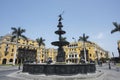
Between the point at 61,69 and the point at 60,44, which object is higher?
the point at 60,44

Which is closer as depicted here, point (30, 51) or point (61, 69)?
point (61, 69)

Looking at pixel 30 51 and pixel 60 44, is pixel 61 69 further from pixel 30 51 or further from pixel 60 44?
pixel 30 51

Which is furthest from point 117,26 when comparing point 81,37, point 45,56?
point 45,56

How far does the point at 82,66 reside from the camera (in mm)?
15281

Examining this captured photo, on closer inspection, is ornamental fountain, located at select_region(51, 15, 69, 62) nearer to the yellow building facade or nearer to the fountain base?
the fountain base

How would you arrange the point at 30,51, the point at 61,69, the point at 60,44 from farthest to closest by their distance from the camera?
1. the point at 30,51
2. the point at 60,44
3. the point at 61,69

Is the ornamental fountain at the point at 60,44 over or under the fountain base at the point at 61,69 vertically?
over

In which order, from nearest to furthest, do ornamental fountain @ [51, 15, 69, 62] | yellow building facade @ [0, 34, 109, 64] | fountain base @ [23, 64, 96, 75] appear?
fountain base @ [23, 64, 96, 75] → ornamental fountain @ [51, 15, 69, 62] → yellow building facade @ [0, 34, 109, 64]

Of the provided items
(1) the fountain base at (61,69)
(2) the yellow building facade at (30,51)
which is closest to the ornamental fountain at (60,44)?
(1) the fountain base at (61,69)

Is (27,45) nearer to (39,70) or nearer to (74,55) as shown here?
(74,55)

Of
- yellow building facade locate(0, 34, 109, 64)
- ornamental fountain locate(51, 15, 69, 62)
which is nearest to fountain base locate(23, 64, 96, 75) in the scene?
ornamental fountain locate(51, 15, 69, 62)

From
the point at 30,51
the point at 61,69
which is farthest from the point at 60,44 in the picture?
the point at 30,51

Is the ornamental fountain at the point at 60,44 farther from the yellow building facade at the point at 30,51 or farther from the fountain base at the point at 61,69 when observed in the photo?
the yellow building facade at the point at 30,51

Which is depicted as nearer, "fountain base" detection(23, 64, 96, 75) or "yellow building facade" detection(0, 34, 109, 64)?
"fountain base" detection(23, 64, 96, 75)
